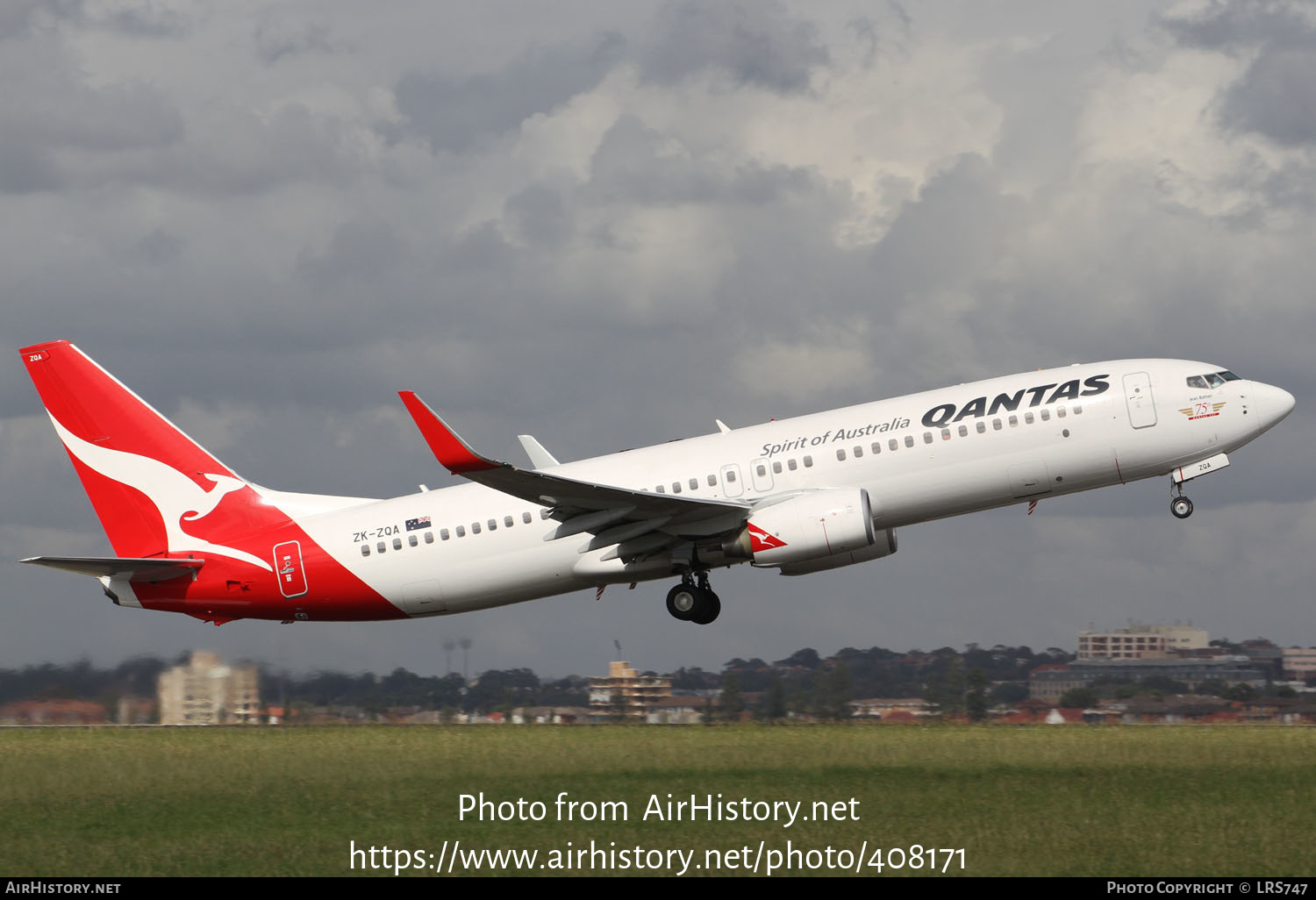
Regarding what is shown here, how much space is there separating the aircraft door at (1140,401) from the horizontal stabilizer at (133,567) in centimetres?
2198

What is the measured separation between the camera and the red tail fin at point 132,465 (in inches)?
1480

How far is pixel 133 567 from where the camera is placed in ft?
119

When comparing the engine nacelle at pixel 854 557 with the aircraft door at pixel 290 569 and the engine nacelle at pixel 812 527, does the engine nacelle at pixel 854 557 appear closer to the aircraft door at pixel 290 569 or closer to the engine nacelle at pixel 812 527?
the engine nacelle at pixel 812 527

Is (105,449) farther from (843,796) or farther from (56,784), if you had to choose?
(843,796)

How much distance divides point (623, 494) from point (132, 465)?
14051mm

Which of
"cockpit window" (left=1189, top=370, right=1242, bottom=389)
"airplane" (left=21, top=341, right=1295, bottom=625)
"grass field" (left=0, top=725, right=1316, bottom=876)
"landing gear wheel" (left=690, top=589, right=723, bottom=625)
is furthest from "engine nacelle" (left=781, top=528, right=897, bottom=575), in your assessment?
"cockpit window" (left=1189, top=370, right=1242, bottom=389)

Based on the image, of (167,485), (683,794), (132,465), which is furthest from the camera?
(132,465)

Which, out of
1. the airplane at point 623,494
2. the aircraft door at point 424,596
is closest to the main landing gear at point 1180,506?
the airplane at point 623,494

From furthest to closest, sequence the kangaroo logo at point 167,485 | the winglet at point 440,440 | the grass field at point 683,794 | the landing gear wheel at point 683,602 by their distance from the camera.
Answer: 1. the kangaroo logo at point 167,485
2. the landing gear wheel at point 683,602
3. the winglet at point 440,440
4. the grass field at point 683,794

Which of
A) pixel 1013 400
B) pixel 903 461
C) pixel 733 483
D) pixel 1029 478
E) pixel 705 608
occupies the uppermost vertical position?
pixel 1013 400

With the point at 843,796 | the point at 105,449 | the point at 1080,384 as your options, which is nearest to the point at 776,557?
the point at 1080,384

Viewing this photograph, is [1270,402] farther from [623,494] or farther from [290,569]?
[290,569]

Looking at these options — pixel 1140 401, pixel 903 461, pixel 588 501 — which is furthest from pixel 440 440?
pixel 1140 401
